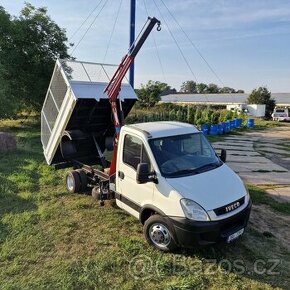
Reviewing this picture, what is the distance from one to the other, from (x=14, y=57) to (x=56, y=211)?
15.2 meters

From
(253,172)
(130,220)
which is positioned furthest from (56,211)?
(253,172)

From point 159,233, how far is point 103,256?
942 mm

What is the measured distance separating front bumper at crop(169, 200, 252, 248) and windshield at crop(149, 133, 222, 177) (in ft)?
2.78

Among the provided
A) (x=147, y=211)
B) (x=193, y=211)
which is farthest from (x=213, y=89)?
(x=193, y=211)

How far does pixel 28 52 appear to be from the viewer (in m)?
19.9

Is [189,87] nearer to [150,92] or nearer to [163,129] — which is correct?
[150,92]

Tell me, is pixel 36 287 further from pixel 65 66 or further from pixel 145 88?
pixel 145 88

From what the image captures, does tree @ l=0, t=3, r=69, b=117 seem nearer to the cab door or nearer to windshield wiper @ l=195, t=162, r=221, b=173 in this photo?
the cab door

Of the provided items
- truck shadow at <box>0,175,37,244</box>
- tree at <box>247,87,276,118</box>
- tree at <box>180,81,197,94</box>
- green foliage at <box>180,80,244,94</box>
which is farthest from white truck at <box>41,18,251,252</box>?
tree at <box>180,81,197,94</box>

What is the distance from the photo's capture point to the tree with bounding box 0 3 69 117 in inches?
749

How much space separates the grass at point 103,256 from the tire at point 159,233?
123 mm

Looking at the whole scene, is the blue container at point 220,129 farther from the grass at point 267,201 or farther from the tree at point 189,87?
the tree at point 189,87

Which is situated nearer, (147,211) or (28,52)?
Answer: (147,211)

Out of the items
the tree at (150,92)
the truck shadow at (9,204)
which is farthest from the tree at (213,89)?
the truck shadow at (9,204)
